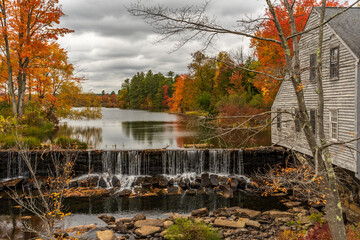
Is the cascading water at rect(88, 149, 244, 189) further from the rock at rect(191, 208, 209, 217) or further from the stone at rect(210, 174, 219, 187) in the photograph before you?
the rock at rect(191, 208, 209, 217)

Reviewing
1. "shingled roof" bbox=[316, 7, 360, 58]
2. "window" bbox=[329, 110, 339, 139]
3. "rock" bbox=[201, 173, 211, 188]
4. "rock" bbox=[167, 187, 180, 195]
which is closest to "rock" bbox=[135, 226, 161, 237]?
"rock" bbox=[167, 187, 180, 195]

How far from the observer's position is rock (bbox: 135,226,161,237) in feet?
35.5

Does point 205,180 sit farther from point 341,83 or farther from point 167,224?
point 341,83

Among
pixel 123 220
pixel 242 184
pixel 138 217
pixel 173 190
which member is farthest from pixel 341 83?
pixel 123 220

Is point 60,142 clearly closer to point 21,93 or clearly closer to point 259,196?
point 21,93

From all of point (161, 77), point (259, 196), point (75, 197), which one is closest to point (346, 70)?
point (259, 196)

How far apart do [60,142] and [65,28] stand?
370 inches

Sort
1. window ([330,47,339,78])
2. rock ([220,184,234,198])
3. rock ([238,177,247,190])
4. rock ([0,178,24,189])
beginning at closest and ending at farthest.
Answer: window ([330,47,339,78])
rock ([220,184,234,198])
rock ([0,178,24,189])
rock ([238,177,247,190])

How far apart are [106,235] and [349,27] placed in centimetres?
1393

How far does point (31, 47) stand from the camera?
21578mm

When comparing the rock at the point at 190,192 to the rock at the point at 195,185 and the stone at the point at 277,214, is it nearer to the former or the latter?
the rock at the point at 195,185

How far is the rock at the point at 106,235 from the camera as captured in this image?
10.2m

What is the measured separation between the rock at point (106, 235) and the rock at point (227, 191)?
728cm

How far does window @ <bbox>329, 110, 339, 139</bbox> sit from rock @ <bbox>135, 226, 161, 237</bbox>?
9101 mm
